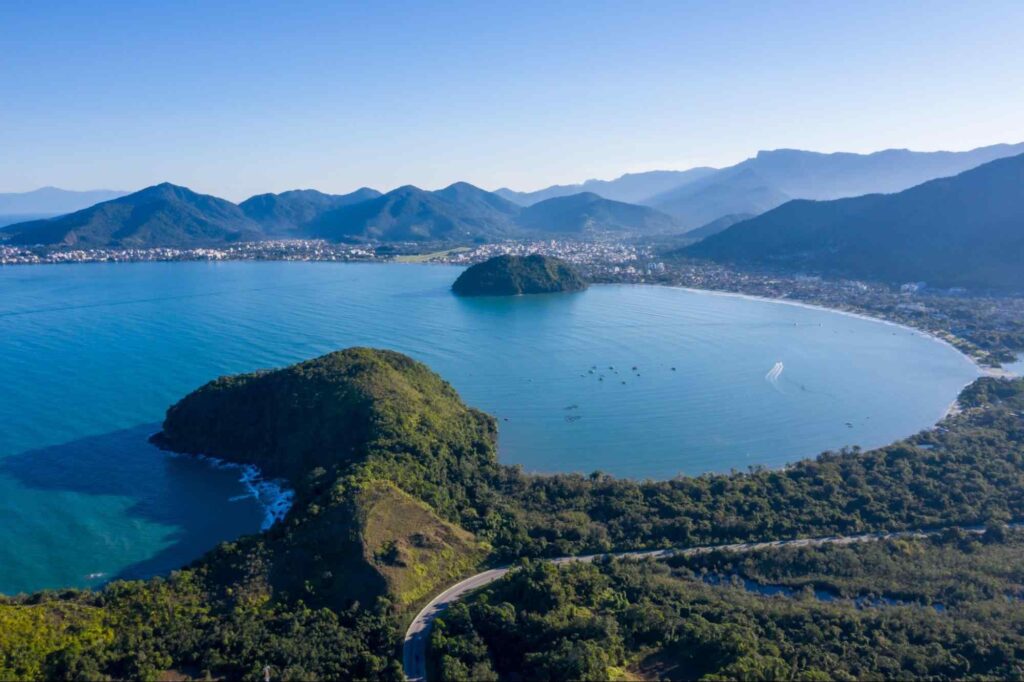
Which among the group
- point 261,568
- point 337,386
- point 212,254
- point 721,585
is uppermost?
point 212,254

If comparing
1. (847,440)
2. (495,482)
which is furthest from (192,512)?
(847,440)

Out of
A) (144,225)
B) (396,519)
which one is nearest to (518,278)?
(396,519)

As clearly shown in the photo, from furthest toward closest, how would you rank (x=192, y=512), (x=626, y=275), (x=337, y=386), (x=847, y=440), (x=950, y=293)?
1. (x=626, y=275)
2. (x=950, y=293)
3. (x=847, y=440)
4. (x=337, y=386)
5. (x=192, y=512)

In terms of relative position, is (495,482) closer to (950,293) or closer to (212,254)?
(950,293)

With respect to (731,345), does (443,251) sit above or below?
above

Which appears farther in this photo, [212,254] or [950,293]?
[212,254]

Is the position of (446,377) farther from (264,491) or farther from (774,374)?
(774,374)

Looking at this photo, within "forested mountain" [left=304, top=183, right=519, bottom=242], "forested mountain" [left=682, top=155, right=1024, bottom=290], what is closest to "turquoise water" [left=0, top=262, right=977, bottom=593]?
"forested mountain" [left=682, top=155, right=1024, bottom=290]
